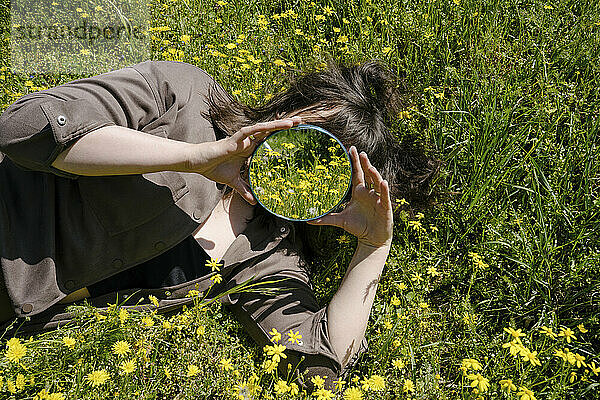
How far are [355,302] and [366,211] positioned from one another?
45 cm

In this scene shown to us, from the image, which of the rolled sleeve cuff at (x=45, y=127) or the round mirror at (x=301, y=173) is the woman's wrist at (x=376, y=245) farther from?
the rolled sleeve cuff at (x=45, y=127)

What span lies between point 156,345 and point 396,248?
1421 mm

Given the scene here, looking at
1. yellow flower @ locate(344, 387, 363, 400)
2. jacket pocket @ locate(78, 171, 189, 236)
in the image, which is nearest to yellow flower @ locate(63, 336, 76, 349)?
jacket pocket @ locate(78, 171, 189, 236)

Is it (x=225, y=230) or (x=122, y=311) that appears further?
(x=225, y=230)

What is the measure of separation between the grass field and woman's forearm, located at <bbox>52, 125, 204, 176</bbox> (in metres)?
0.62

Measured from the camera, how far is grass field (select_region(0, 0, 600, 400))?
8.13 feet

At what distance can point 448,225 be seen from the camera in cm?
326

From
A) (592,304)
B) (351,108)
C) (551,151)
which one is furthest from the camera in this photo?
(551,151)

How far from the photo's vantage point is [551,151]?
3.34 m

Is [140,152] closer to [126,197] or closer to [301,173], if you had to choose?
[126,197]

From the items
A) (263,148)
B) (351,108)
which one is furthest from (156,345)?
(351,108)

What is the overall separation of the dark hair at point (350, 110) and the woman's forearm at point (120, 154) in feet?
1.90

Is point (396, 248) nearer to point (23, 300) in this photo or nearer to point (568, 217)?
point (568, 217)

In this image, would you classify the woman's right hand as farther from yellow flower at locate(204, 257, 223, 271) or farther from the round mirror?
yellow flower at locate(204, 257, 223, 271)
